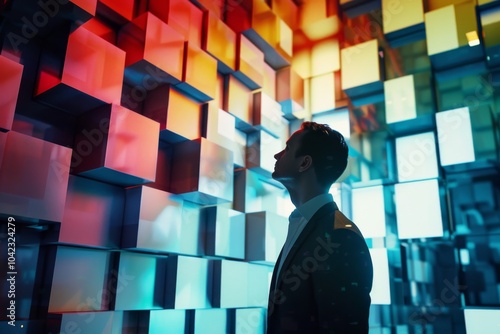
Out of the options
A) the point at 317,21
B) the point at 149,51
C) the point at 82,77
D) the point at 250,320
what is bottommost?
the point at 250,320

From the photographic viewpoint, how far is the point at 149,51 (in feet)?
6.77

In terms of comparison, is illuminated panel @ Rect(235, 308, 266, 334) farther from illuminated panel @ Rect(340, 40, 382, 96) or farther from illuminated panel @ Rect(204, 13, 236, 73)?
illuminated panel @ Rect(340, 40, 382, 96)

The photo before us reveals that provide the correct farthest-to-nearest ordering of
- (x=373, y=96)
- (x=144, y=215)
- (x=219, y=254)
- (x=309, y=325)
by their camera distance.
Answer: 1. (x=373, y=96)
2. (x=219, y=254)
3. (x=144, y=215)
4. (x=309, y=325)

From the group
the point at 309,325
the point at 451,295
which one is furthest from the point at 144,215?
the point at 451,295

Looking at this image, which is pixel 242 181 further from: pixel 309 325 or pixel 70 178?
pixel 309 325

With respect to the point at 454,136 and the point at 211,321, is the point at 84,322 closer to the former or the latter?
the point at 211,321

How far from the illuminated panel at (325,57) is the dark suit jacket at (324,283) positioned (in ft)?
7.95

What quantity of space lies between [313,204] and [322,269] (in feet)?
0.96

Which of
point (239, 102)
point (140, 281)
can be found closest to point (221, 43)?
point (239, 102)

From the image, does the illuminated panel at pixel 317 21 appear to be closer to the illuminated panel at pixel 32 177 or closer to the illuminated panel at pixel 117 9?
the illuminated panel at pixel 117 9

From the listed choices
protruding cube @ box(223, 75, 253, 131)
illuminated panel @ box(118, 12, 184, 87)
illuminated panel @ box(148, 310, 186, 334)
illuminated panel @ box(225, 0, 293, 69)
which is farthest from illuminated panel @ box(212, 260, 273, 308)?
illuminated panel @ box(225, 0, 293, 69)

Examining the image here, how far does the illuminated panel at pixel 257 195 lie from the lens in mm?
2727

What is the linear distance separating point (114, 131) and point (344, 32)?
223 centimetres

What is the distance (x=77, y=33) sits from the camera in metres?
1.79
